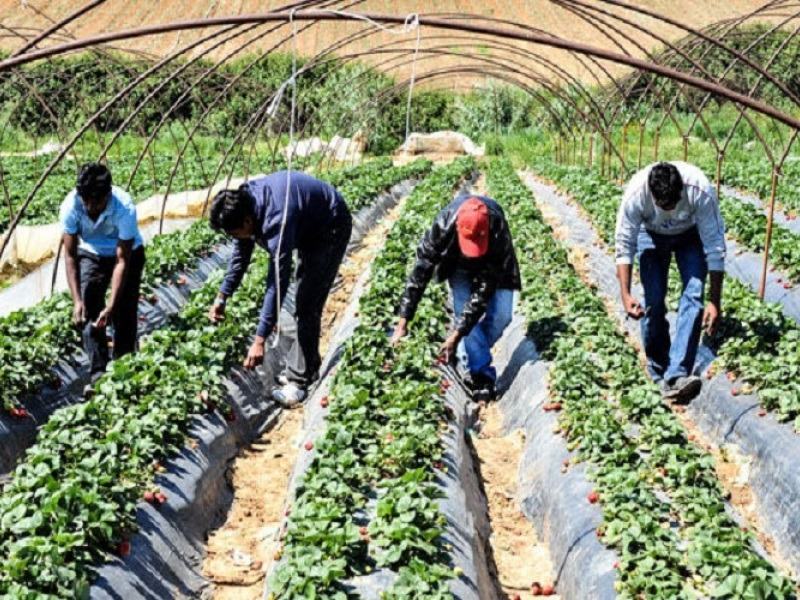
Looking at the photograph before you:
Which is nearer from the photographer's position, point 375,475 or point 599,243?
point 375,475

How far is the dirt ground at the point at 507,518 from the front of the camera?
577 cm

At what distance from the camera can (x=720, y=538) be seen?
495 centimetres

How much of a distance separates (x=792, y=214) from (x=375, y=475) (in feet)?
37.7

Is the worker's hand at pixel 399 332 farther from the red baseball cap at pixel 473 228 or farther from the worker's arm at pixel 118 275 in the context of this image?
the worker's arm at pixel 118 275

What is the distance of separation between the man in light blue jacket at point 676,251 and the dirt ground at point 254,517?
2.78 metres

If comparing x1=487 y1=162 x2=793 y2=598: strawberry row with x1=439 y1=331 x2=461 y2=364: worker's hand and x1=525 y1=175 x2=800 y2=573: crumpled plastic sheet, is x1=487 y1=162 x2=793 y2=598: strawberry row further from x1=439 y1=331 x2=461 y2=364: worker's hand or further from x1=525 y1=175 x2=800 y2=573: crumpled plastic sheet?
x1=439 y1=331 x2=461 y2=364: worker's hand

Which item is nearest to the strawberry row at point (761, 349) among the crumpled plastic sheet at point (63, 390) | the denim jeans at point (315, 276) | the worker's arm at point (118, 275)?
the denim jeans at point (315, 276)

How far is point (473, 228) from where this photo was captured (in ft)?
24.6

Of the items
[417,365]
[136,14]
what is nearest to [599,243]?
[417,365]

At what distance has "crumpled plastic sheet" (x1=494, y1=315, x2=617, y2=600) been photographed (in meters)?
5.20

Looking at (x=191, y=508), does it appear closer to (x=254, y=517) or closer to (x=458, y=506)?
(x=254, y=517)

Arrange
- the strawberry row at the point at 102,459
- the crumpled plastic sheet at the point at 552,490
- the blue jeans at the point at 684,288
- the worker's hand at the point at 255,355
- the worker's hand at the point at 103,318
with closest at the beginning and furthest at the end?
the strawberry row at the point at 102,459
the crumpled plastic sheet at the point at 552,490
the worker's hand at the point at 255,355
the worker's hand at the point at 103,318
the blue jeans at the point at 684,288

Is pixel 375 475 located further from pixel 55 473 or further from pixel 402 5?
pixel 402 5

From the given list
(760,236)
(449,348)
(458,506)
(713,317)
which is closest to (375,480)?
(458,506)
